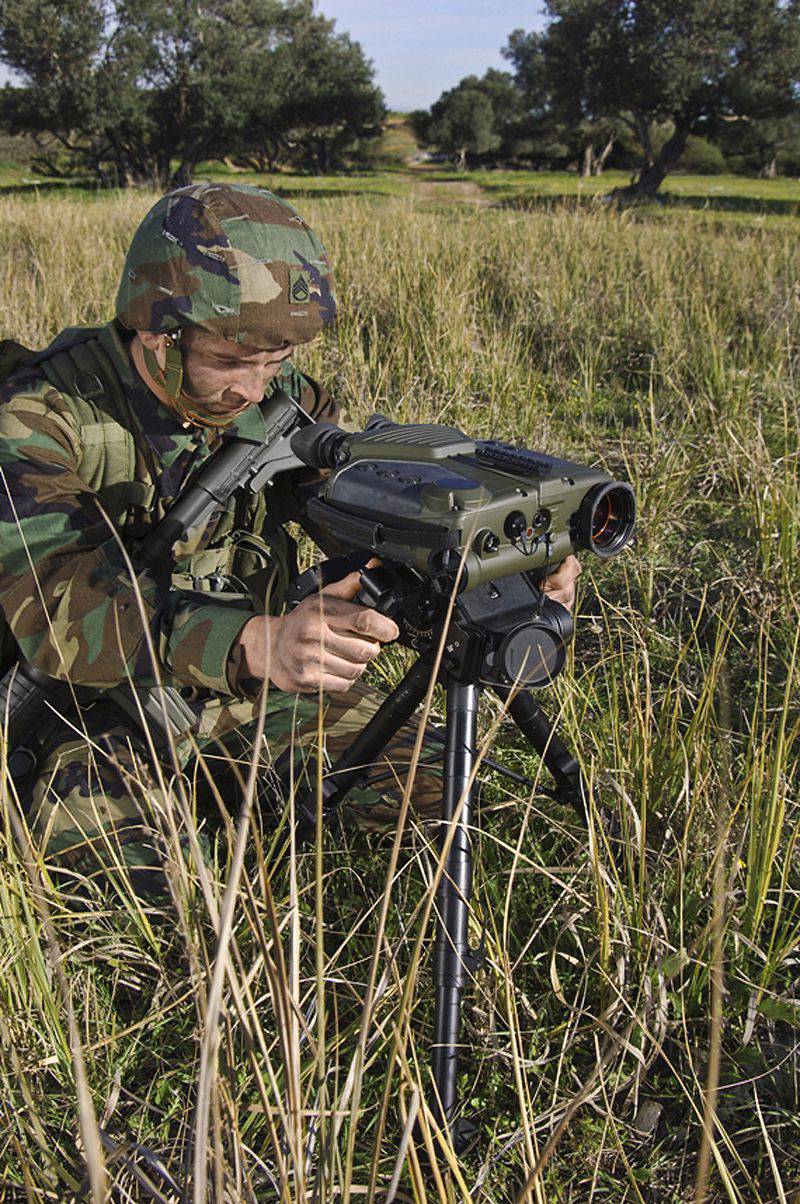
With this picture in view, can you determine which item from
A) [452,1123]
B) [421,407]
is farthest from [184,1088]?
[421,407]

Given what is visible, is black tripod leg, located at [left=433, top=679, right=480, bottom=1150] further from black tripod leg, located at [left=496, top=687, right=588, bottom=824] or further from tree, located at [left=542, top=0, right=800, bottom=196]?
tree, located at [left=542, top=0, right=800, bottom=196]

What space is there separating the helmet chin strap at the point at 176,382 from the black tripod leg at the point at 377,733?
793mm

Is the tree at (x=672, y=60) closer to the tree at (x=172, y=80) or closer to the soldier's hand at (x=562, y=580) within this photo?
the tree at (x=172, y=80)

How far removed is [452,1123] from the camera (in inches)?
54.6

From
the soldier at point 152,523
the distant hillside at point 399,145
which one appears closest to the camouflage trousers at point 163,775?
the soldier at point 152,523

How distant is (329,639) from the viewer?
1.33 m

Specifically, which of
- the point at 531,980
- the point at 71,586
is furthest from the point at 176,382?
the point at 531,980

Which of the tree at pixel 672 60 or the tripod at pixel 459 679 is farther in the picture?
the tree at pixel 672 60

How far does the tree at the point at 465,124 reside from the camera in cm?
5238

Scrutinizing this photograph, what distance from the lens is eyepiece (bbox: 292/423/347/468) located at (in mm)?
1690

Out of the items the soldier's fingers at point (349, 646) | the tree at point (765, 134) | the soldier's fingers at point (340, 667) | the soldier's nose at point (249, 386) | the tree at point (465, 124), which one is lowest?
the soldier's fingers at point (340, 667)

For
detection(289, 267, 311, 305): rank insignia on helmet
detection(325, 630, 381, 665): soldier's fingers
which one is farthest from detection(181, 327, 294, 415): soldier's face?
detection(325, 630, 381, 665): soldier's fingers

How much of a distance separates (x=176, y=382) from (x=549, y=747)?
1105 millimetres

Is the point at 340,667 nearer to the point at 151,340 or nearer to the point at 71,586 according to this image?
the point at 71,586
